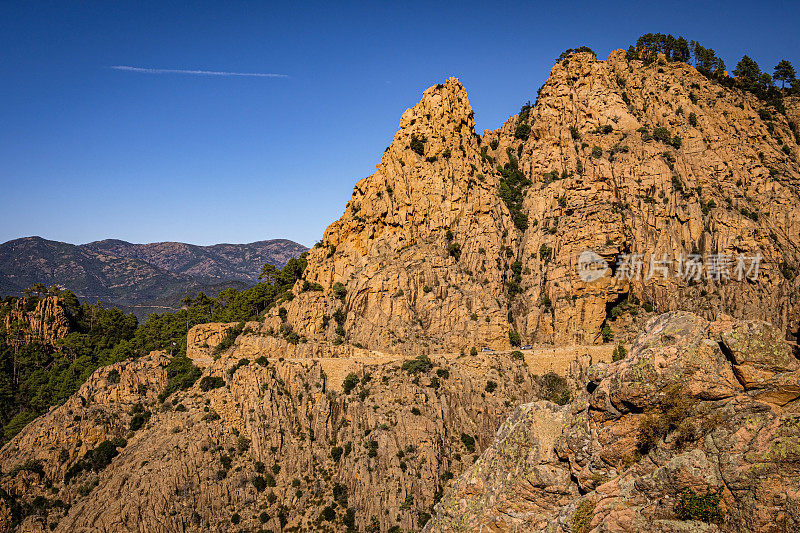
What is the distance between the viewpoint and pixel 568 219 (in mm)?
64938

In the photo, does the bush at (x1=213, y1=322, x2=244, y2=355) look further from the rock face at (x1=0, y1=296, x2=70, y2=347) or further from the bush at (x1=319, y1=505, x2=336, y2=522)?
the rock face at (x1=0, y1=296, x2=70, y2=347)

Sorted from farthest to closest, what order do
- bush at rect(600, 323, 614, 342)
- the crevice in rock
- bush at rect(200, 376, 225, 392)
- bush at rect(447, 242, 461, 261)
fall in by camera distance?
bush at rect(447, 242, 461, 261) → bush at rect(600, 323, 614, 342) → bush at rect(200, 376, 225, 392) → the crevice in rock

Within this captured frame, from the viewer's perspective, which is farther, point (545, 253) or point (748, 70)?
point (748, 70)

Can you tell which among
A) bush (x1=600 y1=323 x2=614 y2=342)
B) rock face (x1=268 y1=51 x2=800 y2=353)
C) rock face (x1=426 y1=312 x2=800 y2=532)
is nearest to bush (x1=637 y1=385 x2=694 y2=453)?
rock face (x1=426 y1=312 x2=800 y2=532)

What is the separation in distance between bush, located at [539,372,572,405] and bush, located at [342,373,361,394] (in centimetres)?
1961

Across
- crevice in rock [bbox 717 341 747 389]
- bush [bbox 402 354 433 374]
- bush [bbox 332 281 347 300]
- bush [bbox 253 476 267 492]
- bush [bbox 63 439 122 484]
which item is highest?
bush [bbox 332 281 347 300]

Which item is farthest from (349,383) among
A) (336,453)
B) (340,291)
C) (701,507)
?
(701,507)

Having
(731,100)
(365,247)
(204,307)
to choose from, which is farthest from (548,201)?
(204,307)

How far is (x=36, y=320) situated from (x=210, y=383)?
146 ft

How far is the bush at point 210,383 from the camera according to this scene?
58375mm

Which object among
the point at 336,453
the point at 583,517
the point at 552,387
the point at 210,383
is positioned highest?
the point at 583,517

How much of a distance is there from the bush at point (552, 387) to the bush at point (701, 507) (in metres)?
43.3

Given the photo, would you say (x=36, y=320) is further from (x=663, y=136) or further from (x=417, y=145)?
(x=663, y=136)

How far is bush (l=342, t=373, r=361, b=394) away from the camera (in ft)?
185
